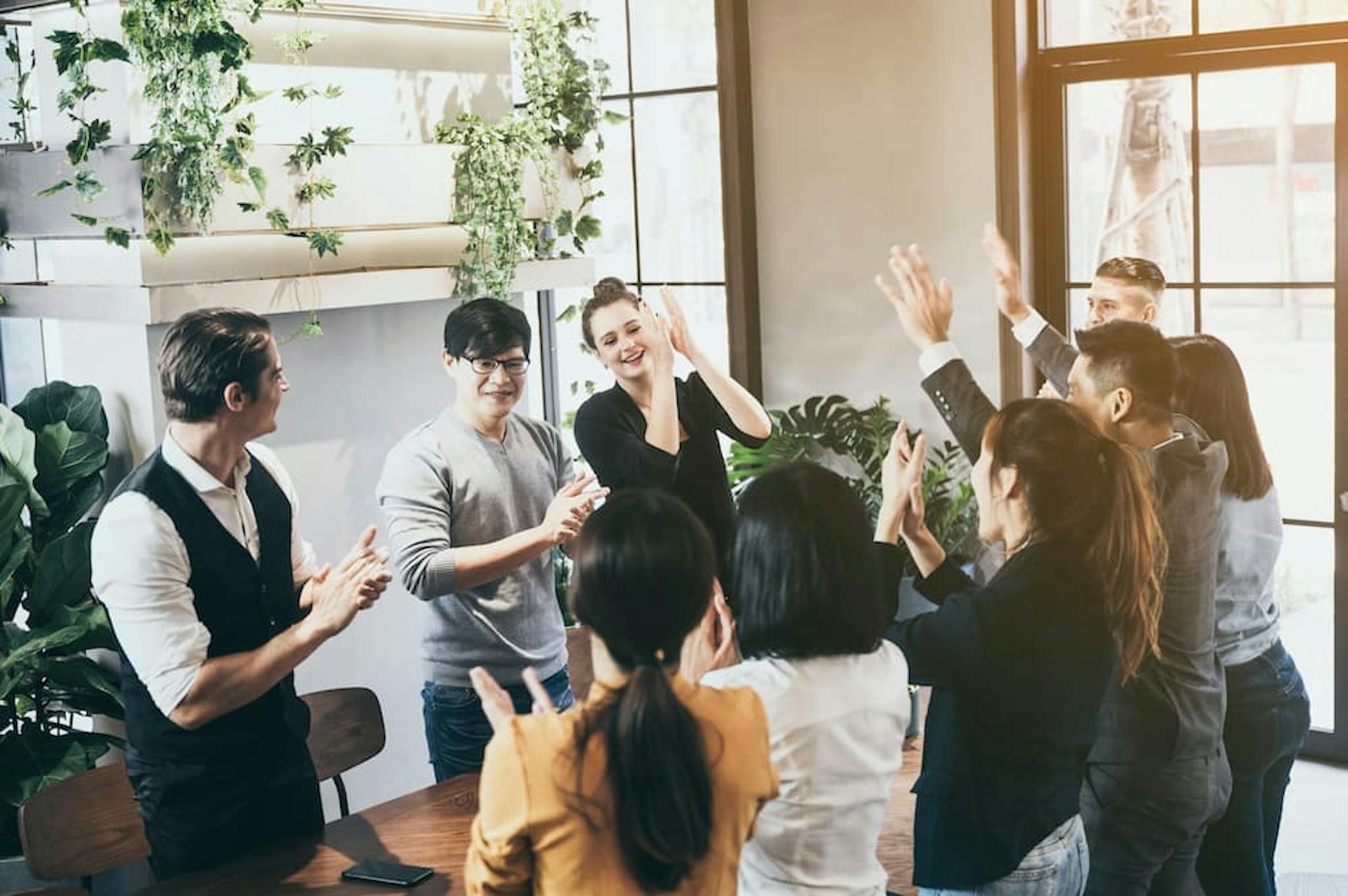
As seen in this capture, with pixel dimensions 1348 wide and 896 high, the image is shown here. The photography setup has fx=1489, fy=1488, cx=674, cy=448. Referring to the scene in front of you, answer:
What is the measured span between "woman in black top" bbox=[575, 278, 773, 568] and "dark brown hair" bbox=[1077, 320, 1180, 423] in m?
1.00

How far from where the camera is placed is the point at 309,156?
3.74 meters

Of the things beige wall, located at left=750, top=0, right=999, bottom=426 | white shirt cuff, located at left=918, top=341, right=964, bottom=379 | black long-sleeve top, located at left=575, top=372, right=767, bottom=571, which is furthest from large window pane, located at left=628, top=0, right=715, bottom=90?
white shirt cuff, located at left=918, top=341, right=964, bottom=379

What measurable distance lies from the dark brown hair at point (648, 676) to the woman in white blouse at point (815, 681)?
0.18 m

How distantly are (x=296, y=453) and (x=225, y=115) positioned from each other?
2.96 feet

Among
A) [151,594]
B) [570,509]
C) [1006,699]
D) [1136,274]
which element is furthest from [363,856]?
[1136,274]

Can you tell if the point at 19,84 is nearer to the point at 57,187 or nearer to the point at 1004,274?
the point at 57,187

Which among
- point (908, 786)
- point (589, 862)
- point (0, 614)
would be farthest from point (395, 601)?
point (589, 862)

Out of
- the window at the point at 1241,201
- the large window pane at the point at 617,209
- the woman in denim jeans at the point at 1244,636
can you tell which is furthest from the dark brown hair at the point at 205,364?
the large window pane at the point at 617,209

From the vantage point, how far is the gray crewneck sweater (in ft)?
10.3

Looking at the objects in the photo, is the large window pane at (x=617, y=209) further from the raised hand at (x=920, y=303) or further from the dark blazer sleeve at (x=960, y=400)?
the dark blazer sleeve at (x=960, y=400)

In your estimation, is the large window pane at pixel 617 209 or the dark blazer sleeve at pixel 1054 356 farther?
the large window pane at pixel 617 209

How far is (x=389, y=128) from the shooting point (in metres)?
4.10

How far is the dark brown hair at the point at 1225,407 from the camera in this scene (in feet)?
10.3

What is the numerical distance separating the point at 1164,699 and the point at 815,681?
1.00 meters
